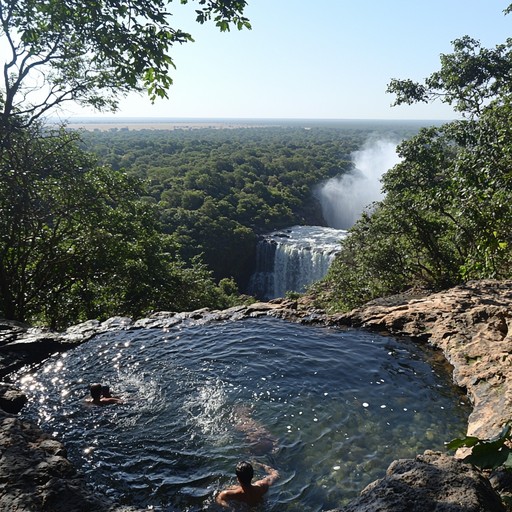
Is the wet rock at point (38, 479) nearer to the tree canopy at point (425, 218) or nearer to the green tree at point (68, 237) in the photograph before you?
the green tree at point (68, 237)

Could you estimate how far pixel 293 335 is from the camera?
1005 cm

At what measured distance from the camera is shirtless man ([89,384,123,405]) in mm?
6699

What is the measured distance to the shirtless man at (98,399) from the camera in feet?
22.0

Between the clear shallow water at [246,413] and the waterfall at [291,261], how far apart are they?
925 inches

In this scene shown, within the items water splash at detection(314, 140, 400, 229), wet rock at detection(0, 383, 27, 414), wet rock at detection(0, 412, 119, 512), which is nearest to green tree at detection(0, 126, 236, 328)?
wet rock at detection(0, 383, 27, 414)

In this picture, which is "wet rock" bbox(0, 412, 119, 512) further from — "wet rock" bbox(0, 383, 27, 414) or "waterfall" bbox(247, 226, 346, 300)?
"waterfall" bbox(247, 226, 346, 300)

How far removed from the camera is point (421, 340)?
9.03 meters

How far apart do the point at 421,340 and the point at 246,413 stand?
196 inches

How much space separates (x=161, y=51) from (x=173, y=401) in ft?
19.5

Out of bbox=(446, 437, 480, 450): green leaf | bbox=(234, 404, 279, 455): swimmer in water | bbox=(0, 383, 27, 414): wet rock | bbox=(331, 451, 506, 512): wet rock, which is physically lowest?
bbox=(234, 404, 279, 455): swimmer in water

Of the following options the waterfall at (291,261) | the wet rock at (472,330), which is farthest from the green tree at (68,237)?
the waterfall at (291,261)

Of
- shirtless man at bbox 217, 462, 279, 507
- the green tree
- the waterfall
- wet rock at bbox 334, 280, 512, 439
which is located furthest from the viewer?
the waterfall

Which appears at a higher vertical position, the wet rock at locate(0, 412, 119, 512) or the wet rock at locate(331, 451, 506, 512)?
the wet rock at locate(331, 451, 506, 512)

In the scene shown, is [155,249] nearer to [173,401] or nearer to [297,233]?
[173,401]
